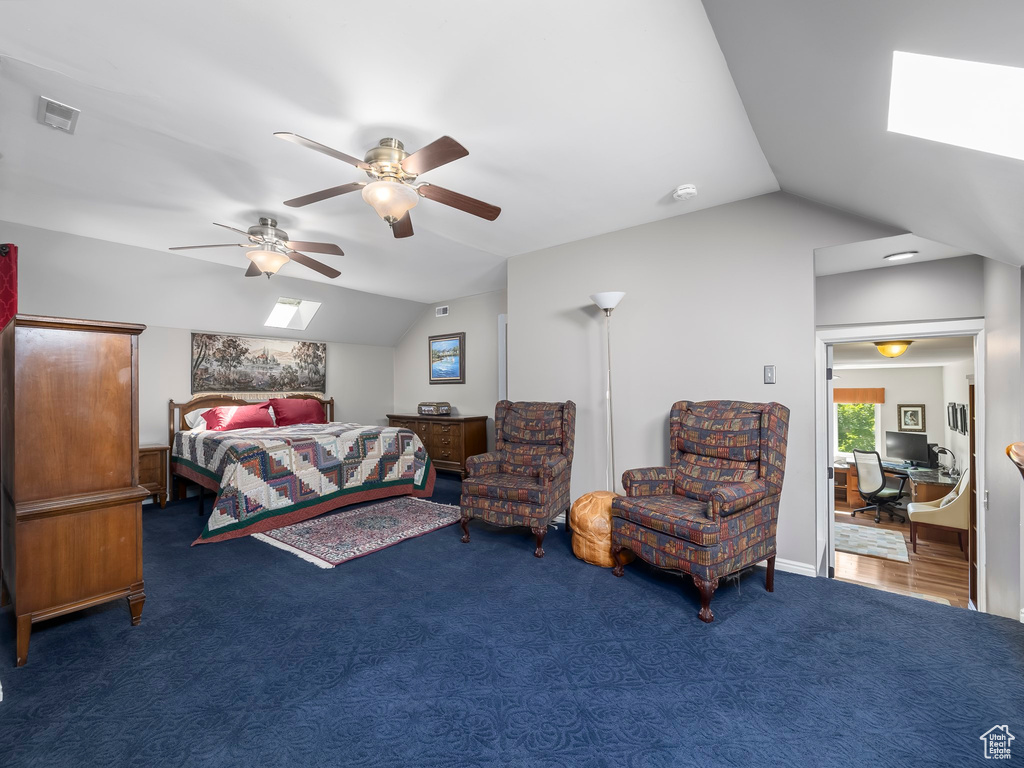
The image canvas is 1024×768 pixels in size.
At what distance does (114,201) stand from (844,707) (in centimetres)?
535

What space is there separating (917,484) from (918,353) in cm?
174

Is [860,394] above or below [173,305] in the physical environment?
below

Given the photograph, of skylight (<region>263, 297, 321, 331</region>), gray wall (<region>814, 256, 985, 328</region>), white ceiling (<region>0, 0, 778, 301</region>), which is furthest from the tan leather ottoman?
skylight (<region>263, 297, 321, 331</region>)

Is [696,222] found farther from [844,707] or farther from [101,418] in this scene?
[101,418]

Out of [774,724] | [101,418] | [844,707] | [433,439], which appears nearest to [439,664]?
[774,724]

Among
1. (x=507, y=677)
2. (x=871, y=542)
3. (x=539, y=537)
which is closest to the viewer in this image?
(x=507, y=677)

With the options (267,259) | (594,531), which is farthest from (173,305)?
(594,531)

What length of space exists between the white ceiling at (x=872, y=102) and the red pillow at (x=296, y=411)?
5884 millimetres

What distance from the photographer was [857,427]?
8.06 m

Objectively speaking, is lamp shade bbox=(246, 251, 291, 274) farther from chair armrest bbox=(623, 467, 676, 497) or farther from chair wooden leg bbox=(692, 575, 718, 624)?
chair wooden leg bbox=(692, 575, 718, 624)

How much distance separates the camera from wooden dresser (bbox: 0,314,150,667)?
6.45 feet

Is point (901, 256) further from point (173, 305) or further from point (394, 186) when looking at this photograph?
point (173, 305)

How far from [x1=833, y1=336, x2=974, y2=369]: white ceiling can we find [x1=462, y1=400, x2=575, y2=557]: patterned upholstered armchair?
3.25 meters

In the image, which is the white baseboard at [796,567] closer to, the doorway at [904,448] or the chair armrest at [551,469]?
the doorway at [904,448]
